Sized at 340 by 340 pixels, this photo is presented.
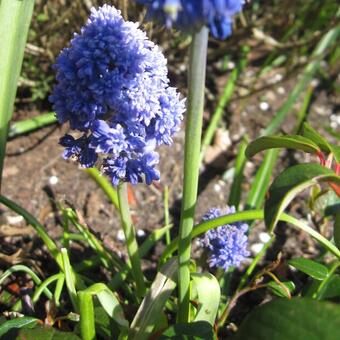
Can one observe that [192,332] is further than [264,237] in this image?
No

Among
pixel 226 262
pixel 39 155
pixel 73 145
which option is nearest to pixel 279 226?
pixel 226 262

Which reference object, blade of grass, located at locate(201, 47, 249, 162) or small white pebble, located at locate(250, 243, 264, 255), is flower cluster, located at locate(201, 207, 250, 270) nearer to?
small white pebble, located at locate(250, 243, 264, 255)

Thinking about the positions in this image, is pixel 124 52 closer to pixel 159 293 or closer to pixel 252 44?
pixel 159 293

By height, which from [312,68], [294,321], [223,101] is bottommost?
[294,321]

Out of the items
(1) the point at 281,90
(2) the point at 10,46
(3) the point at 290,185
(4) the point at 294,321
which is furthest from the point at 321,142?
(1) the point at 281,90

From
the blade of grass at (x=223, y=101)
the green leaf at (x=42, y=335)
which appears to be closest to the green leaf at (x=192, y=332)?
the green leaf at (x=42, y=335)

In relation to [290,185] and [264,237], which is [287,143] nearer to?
[290,185]

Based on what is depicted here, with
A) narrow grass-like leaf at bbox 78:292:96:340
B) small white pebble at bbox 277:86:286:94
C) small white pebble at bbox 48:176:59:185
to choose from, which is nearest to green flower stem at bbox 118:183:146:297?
narrow grass-like leaf at bbox 78:292:96:340
